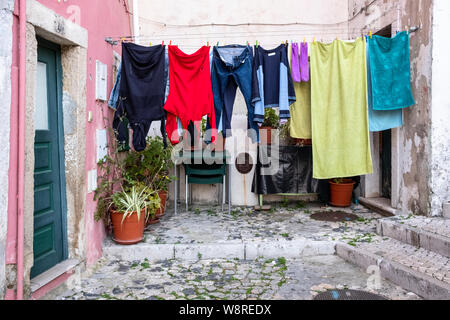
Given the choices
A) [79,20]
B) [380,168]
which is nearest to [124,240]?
[79,20]

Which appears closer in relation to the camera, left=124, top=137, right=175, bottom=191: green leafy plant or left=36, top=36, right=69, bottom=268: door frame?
left=36, top=36, right=69, bottom=268: door frame

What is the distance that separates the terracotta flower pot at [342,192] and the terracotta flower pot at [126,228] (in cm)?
385

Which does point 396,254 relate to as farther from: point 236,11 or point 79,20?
point 236,11

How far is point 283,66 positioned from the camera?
15.6ft

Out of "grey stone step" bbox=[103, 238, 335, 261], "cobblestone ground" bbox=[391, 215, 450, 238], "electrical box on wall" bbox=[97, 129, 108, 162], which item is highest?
"electrical box on wall" bbox=[97, 129, 108, 162]

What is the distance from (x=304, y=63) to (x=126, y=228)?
331 cm

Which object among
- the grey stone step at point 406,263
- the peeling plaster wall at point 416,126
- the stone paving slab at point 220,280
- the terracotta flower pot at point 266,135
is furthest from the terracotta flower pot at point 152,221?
the peeling plaster wall at point 416,126

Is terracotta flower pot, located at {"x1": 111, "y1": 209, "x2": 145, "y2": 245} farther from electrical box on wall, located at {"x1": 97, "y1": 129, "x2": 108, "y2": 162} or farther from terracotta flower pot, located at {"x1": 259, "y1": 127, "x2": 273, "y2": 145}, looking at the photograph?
terracotta flower pot, located at {"x1": 259, "y1": 127, "x2": 273, "y2": 145}

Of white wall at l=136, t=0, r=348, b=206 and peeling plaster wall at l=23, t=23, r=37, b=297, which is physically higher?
white wall at l=136, t=0, r=348, b=206

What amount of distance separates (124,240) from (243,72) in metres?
2.76

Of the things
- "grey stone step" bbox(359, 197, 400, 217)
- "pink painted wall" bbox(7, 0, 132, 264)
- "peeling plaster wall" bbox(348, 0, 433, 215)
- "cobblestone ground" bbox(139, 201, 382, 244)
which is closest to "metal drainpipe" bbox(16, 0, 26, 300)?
"pink painted wall" bbox(7, 0, 132, 264)

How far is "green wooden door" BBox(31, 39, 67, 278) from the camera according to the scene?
3.54 meters

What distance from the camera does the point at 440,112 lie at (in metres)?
4.94

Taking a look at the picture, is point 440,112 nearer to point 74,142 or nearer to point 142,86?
point 142,86
